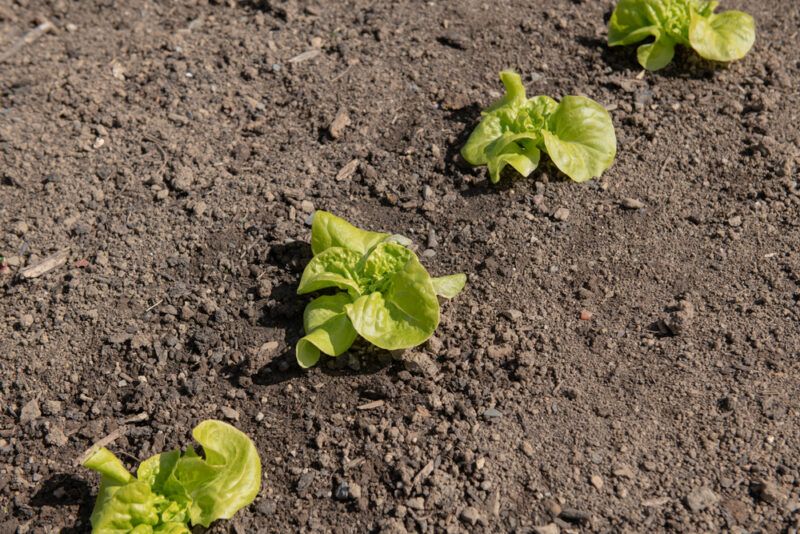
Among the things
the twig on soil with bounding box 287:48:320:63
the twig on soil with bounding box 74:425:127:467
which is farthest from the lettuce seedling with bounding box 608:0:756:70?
the twig on soil with bounding box 74:425:127:467

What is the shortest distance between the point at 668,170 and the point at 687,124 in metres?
0.39

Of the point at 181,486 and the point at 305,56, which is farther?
the point at 305,56

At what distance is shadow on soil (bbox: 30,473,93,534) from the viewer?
3854 millimetres

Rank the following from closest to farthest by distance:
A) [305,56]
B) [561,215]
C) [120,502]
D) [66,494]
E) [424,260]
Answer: [120,502], [66,494], [424,260], [561,215], [305,56]

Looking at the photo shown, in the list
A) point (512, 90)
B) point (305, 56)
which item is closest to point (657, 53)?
point (512, 90)

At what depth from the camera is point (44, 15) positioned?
620cm

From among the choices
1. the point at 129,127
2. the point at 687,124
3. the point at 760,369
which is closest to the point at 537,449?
the point at 760,369

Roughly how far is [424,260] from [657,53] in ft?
6.72

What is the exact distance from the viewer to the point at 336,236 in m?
4.28

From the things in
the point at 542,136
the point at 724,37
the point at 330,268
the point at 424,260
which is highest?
the point at 724,37

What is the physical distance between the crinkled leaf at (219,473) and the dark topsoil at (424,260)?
0.63 feet

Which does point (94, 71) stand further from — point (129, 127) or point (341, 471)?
point (341, 471)

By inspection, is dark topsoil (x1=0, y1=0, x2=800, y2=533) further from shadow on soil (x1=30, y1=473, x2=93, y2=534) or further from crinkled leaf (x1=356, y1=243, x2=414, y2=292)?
crinkled leaf (x1=356, y1=243, x2=414, y2=292)

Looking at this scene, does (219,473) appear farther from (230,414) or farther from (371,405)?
(371,405)
